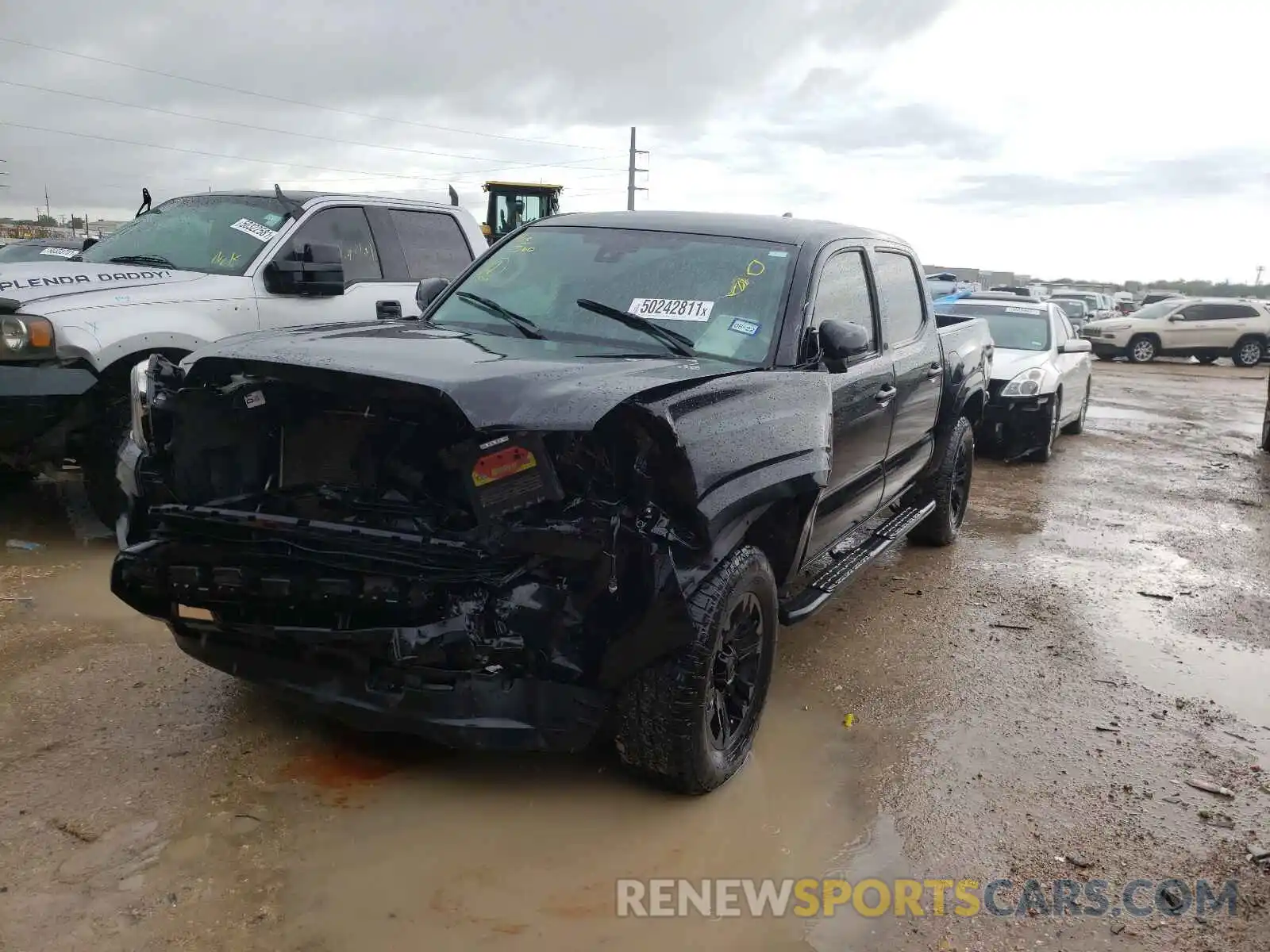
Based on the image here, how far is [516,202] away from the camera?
23.7 m

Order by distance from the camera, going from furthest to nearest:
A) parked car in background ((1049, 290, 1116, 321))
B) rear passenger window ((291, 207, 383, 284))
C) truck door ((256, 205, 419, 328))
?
parked car in background ((1049, 290, 1116, 321)), rear passenger window ((291, 207, 383, 284)), truck door ((256, 205, 419, 328))

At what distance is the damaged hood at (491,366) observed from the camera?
2.74 m

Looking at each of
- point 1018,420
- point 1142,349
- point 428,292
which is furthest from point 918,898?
point 1142,349

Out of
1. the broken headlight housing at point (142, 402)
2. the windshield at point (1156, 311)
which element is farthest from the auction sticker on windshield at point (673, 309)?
the windshield at point (1156, 311)

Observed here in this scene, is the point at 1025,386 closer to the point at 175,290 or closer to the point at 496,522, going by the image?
the point at 175,290

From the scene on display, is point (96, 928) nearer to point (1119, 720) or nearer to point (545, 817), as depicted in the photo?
point (545, 817)

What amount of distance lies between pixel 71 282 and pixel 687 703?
14.4ft

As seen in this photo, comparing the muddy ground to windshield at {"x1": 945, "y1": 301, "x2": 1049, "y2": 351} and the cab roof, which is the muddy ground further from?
windshield at {"x1": 945, "y1": 301, "x2": 1049, "y2": 351}

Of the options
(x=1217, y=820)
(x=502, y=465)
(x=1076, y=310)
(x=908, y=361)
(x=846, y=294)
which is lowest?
(x=1217, y=820)

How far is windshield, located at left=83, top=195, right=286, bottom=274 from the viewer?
6.20m

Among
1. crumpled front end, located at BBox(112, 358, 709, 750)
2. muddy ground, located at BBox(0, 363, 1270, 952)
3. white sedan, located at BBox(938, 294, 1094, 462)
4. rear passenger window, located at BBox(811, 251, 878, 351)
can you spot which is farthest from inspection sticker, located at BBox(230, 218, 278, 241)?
white sedan, located at BBox(938, 294, 1094, 462)

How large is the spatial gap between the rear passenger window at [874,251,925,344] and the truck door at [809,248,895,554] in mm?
191

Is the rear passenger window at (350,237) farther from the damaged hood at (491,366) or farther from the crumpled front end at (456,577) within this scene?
the crumpled front end at (456,577)

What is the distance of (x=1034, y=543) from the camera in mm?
7109
